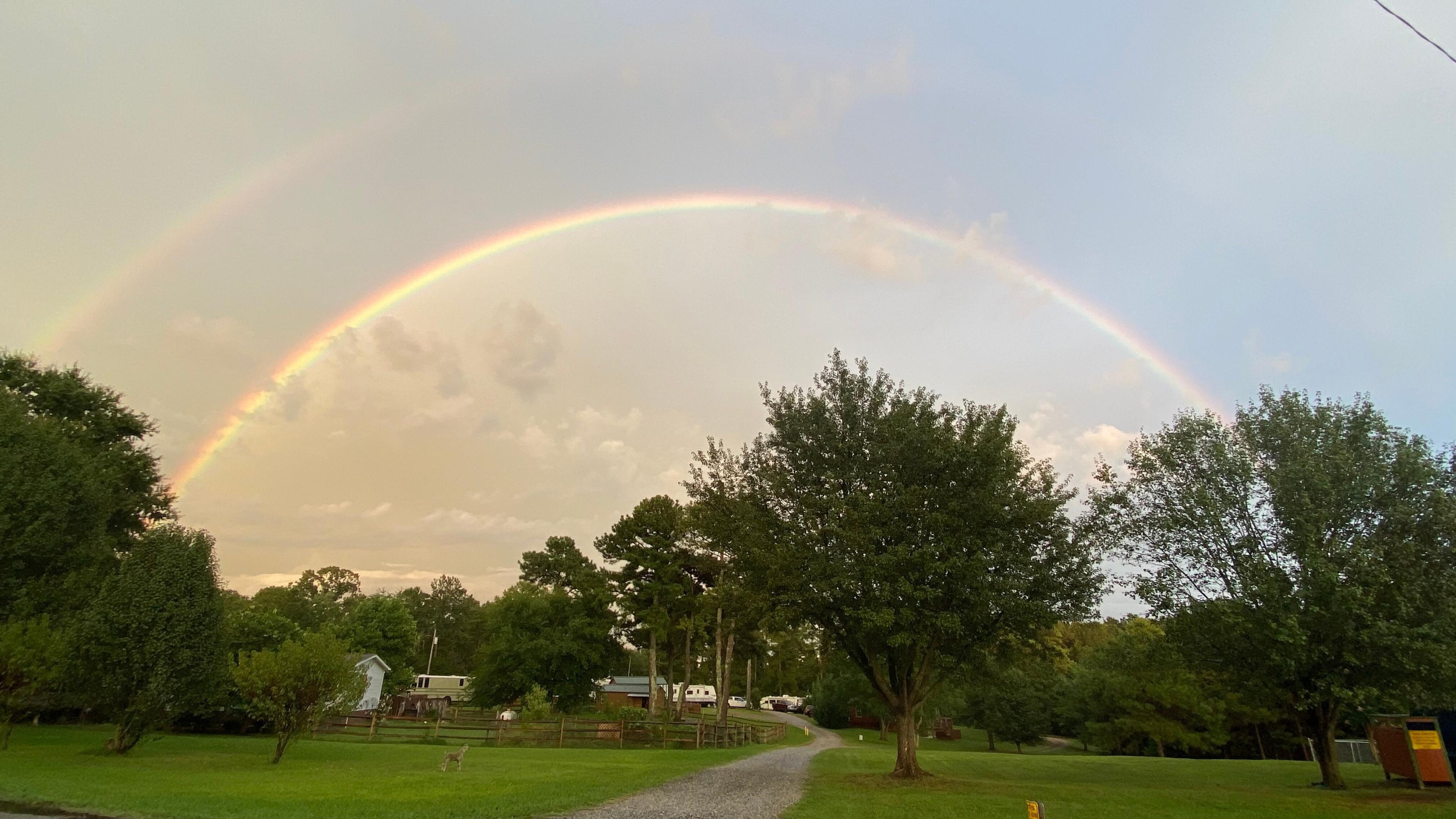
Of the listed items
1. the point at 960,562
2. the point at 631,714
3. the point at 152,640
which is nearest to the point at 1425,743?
the point at 960,562

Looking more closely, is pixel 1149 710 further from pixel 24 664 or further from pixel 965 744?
pixel 24 664

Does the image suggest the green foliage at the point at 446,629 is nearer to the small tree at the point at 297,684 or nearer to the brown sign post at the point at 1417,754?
the small tree at the point at 297,684

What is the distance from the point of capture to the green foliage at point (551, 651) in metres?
51.4

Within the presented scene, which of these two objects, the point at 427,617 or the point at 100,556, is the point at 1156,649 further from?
the point at 427,617

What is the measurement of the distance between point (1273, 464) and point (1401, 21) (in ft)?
58.9

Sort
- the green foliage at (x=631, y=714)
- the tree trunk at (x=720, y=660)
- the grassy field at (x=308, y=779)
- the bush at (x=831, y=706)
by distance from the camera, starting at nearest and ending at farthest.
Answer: the grassy field at (x=308, y=779) < the green foliage at (x=631, y=714) < the tree trunk at (x=720, y=660) < the bush at (x=831, y=706)

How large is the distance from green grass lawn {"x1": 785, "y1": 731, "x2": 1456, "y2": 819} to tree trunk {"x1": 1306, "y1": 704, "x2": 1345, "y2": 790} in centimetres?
52

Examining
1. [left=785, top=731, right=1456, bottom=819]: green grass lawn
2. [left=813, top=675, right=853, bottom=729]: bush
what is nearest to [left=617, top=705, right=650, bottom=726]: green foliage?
[left=785, top=731, right=1456, bottom=819]: green grass lawn

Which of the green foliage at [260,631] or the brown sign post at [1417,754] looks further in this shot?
the green foliage at [260,631]

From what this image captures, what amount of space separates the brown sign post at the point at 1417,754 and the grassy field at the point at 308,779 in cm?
2099

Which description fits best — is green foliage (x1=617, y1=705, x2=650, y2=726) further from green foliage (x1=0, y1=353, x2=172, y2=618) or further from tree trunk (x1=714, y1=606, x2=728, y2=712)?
green foliage (x1=0, y1=353, x2=172, y2=618)

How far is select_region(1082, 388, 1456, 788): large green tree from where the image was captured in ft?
58.2

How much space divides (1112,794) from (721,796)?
35.0ft

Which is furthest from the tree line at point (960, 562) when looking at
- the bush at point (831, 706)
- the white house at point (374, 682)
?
the bush at point (831, 706)
